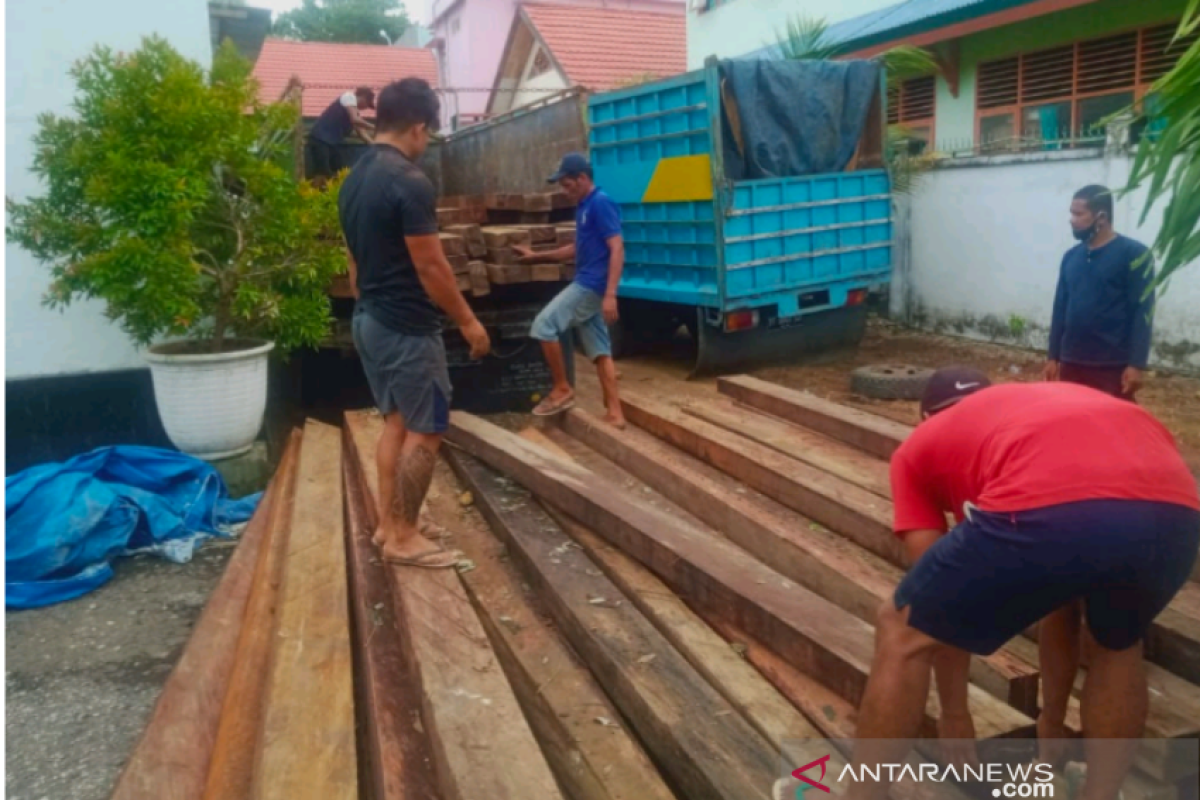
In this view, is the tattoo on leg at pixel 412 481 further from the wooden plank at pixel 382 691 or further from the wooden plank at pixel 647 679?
the wooden plank at pixel 647 679

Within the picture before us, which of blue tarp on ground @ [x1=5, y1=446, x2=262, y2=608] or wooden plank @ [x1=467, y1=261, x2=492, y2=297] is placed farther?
wooden plank @ [x1=467, y1=261, x2=492, y2=297]

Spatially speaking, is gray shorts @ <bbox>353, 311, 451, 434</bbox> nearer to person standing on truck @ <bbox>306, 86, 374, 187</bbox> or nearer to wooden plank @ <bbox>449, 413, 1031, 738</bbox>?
wooden plank @ <bbox>449, 413, 1031, 738</bbox>

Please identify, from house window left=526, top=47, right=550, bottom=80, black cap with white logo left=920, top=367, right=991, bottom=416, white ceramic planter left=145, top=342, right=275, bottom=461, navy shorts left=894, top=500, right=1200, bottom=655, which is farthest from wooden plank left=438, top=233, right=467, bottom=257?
house window left=526, top=47, right=550, bottom=80

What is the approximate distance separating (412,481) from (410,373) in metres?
0.42

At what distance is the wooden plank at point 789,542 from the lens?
2895mm

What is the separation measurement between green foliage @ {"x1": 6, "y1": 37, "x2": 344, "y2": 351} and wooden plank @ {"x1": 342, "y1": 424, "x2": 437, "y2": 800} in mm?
2041

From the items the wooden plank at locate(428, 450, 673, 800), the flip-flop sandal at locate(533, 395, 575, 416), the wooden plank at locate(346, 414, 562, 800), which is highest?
the flip-flop sandal at locate(533, 395, 575, 416)

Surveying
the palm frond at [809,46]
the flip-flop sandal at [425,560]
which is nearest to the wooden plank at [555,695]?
the flip-flop sandal at [425,560]

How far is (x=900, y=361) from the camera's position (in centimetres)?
859

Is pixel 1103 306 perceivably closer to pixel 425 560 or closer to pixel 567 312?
pixel 567 312

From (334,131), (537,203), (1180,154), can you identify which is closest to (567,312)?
(537,203)

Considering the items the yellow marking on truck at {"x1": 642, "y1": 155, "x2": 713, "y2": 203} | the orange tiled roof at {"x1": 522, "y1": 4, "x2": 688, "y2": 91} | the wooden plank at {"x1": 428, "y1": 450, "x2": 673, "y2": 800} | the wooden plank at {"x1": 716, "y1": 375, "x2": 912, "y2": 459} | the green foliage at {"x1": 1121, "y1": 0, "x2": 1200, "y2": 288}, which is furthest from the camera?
the orange tiled roof at {"x1": 522, "y1": 4, "x2": 688, "y2": 91}

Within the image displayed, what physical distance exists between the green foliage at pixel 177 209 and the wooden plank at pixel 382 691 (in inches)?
80.4

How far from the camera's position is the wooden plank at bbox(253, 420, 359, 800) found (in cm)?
269
